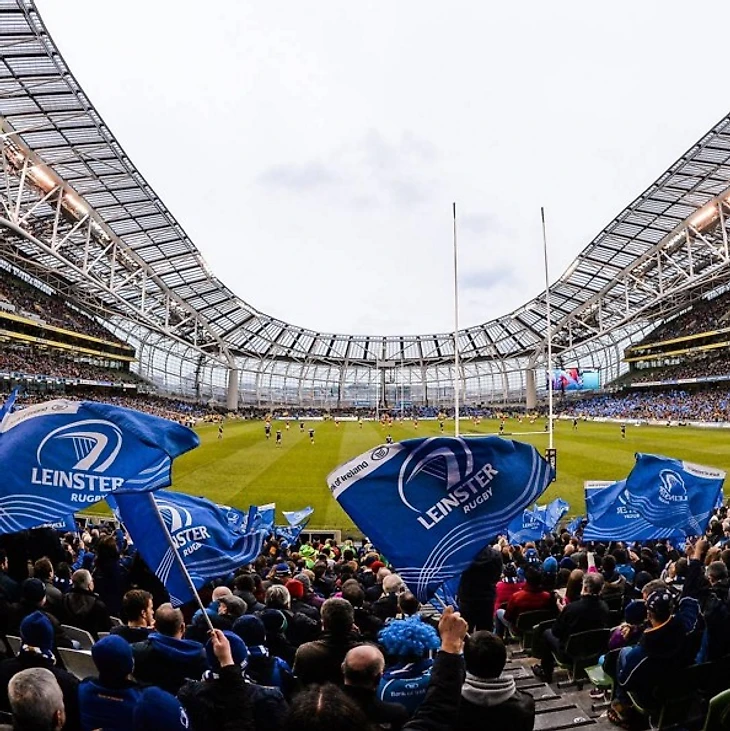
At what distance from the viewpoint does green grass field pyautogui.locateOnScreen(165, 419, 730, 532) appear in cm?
2594

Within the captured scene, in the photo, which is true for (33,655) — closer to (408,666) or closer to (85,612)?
(85,612)

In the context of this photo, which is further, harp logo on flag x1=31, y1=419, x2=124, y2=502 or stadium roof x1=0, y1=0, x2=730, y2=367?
stadium roof x1=0, y1=0, x2=730, y2=367

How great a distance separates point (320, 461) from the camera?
1490 inches

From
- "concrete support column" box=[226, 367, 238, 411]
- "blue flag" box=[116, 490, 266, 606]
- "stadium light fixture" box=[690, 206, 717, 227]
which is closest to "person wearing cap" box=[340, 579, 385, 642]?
"blue flag" box=[116, 490, 266, 606]

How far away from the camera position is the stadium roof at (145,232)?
35500mm

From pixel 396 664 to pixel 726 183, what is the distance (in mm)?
49375

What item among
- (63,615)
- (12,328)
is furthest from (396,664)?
(12,328)

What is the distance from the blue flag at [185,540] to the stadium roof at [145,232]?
102ft

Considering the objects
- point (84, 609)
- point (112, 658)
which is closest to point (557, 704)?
point (112, 658)

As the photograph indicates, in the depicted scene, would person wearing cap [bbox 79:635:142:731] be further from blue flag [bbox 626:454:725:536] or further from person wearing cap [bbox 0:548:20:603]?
blue flag [bbox 626:454:725:536]

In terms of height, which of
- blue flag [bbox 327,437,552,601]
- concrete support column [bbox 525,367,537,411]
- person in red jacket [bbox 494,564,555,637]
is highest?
concrete support column [bbox 525,367,537,411]

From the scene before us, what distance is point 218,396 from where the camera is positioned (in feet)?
348

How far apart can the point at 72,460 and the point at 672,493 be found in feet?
32.8

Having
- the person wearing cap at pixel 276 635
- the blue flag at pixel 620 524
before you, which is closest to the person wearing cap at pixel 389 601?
the person wearing cap at pixel 276 635
